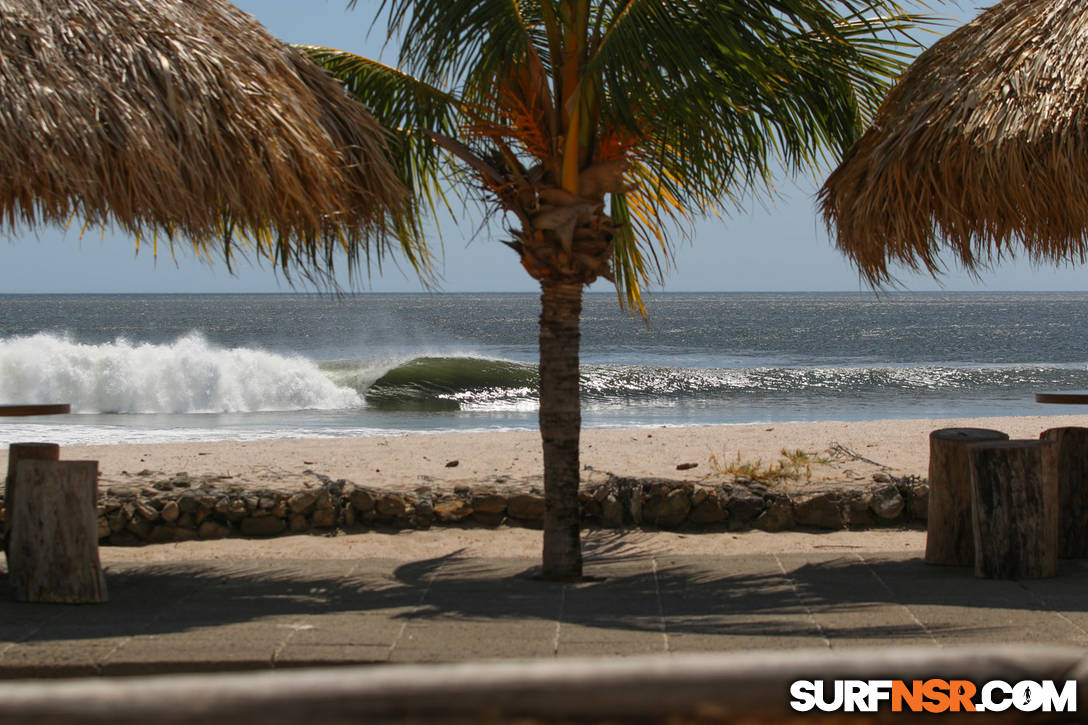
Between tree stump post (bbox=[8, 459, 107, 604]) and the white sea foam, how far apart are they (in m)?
14.7

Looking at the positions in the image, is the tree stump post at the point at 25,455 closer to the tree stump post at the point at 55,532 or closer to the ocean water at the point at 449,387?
the tree stump post at the point at 55,532

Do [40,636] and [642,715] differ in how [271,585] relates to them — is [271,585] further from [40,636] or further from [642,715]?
[642,715]

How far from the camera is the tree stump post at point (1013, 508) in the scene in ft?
15.5

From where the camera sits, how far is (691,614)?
4.24m

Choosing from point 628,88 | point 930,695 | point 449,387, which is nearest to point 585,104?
point 628,88

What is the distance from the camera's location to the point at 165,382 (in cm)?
2019

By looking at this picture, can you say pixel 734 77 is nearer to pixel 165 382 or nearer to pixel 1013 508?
pixel 1013 508

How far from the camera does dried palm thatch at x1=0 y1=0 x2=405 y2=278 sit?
405 cm

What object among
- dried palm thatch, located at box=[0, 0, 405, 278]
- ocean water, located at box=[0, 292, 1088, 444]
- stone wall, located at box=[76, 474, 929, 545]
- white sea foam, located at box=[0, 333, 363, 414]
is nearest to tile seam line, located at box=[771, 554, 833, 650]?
stone wall, located at box=[76, 474, 929, 545]

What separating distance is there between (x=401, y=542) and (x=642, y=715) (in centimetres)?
524

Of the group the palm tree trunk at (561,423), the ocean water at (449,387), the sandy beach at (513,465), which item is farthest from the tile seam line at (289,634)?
the ocean water at (449,387)

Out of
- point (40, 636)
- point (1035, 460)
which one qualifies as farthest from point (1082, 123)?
point (40, 636)

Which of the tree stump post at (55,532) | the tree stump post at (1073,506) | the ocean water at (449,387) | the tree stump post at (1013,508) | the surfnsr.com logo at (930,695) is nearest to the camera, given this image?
the surfnsr.com logo at (930,695)

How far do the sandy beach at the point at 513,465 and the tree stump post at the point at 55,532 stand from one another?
1.26 metres
